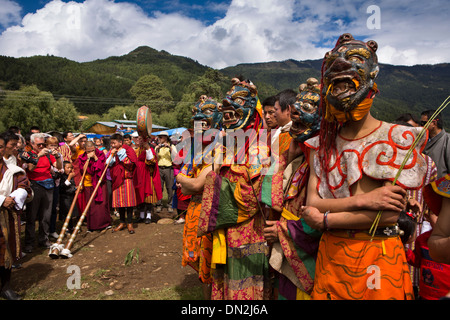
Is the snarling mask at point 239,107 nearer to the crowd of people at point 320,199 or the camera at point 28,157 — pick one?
the crowd of people at point 320,199

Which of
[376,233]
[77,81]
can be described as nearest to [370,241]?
[376,233]

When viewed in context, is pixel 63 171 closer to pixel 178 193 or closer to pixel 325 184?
pixel 178 193

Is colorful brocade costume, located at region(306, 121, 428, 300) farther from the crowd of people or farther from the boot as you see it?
the boot

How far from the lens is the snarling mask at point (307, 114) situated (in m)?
2.34

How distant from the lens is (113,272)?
5266mm

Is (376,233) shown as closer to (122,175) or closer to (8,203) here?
(8,203)

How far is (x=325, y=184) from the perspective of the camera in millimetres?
1947

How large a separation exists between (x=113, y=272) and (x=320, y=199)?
460 cm

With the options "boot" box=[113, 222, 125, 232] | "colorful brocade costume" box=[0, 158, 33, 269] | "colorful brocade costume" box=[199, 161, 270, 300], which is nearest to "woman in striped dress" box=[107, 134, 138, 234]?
"boot" box=[113, 222, 125, 232]

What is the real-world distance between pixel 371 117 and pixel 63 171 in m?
7.04

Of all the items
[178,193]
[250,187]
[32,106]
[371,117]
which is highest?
[32,106]

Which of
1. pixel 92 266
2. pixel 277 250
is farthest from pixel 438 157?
pixel 92 266

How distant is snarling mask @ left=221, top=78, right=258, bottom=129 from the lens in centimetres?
285

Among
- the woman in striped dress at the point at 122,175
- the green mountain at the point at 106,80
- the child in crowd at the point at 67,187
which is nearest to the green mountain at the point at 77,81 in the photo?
the green mountain at the point at 106,80
